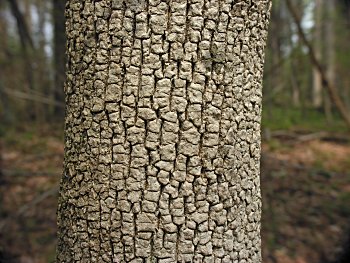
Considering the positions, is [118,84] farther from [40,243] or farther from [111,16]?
[40,243]

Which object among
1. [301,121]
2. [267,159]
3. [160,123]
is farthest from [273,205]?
[301,121]

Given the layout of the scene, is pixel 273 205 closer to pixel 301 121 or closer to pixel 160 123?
pixel 160 123

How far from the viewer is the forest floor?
4621mm

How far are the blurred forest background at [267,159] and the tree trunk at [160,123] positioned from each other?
86.9 inches

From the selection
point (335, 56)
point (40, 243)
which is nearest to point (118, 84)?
point (40, 243)

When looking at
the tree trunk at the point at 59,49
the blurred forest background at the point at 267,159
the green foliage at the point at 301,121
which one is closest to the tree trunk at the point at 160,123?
the blurred forest background at the point at 267,159

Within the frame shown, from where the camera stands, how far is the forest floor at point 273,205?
4621mm

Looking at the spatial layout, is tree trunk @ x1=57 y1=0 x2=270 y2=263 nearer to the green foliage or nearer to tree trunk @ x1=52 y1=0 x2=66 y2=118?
tree trunk @ x1=52 y1=0 x2=66 y2=118

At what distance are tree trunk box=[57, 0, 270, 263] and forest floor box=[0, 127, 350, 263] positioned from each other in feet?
9.46

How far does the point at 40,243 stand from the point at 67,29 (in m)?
3.86

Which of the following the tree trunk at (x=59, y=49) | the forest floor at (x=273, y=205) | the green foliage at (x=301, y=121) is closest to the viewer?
the forest floor at (x=273, y=205)

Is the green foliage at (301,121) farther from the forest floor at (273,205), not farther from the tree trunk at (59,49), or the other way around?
the tree trunk at (59,49)

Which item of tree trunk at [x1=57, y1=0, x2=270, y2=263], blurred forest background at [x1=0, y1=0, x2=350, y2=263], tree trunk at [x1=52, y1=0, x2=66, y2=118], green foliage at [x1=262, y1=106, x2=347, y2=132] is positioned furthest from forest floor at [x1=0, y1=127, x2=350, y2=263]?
tree trunk at [x1=57, y1=0, x2=270, y2=263]

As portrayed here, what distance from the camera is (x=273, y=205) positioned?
215 inches
